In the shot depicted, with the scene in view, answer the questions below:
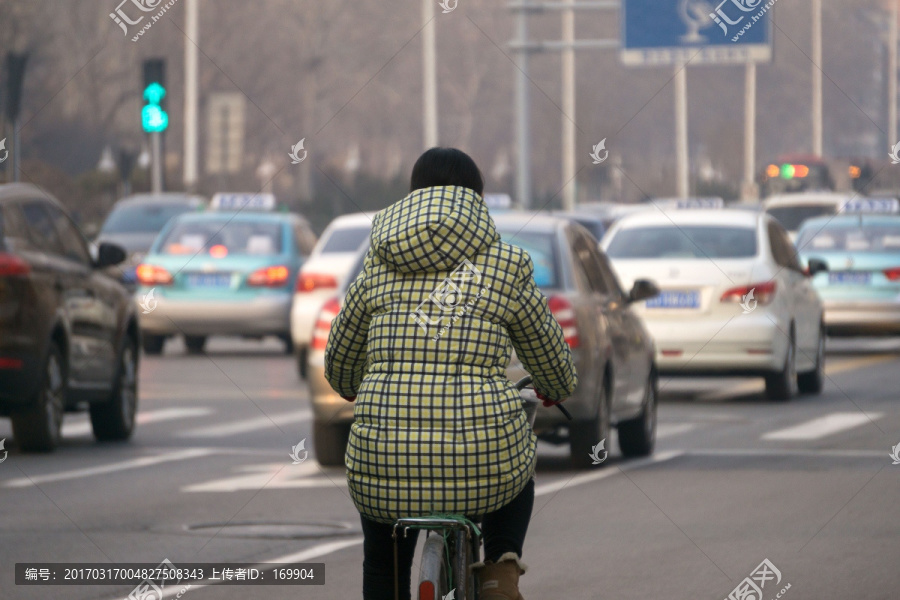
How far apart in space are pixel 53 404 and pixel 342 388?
7426 mm

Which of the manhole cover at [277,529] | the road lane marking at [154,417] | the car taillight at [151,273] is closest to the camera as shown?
the manhole cover at [277,529]

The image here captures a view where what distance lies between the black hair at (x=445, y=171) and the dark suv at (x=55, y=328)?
7137mm

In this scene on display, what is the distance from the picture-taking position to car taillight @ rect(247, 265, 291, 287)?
2250 cm

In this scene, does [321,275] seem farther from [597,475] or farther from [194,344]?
[597,475]

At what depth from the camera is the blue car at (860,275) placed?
23.0 meters

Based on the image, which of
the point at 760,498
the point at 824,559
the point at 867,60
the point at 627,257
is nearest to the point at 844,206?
the point at 627,257

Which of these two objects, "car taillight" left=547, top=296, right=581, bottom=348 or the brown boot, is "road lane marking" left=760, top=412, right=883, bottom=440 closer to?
"car taillight" left=547, top=296, right=581, bottom=348

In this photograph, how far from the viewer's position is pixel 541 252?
12.0 meters

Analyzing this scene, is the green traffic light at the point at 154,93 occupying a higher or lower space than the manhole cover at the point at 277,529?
higher

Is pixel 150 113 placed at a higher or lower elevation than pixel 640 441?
higher

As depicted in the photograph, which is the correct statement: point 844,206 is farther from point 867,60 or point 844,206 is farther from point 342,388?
point 867,60

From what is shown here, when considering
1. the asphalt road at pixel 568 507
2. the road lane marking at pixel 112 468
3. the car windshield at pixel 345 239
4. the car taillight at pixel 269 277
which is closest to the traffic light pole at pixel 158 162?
the car taillight at pixel 269 277

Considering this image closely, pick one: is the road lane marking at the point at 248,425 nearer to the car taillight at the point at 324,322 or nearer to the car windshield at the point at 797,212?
the car taillight at the point at 324,322

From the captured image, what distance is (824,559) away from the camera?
8312 millimetres
